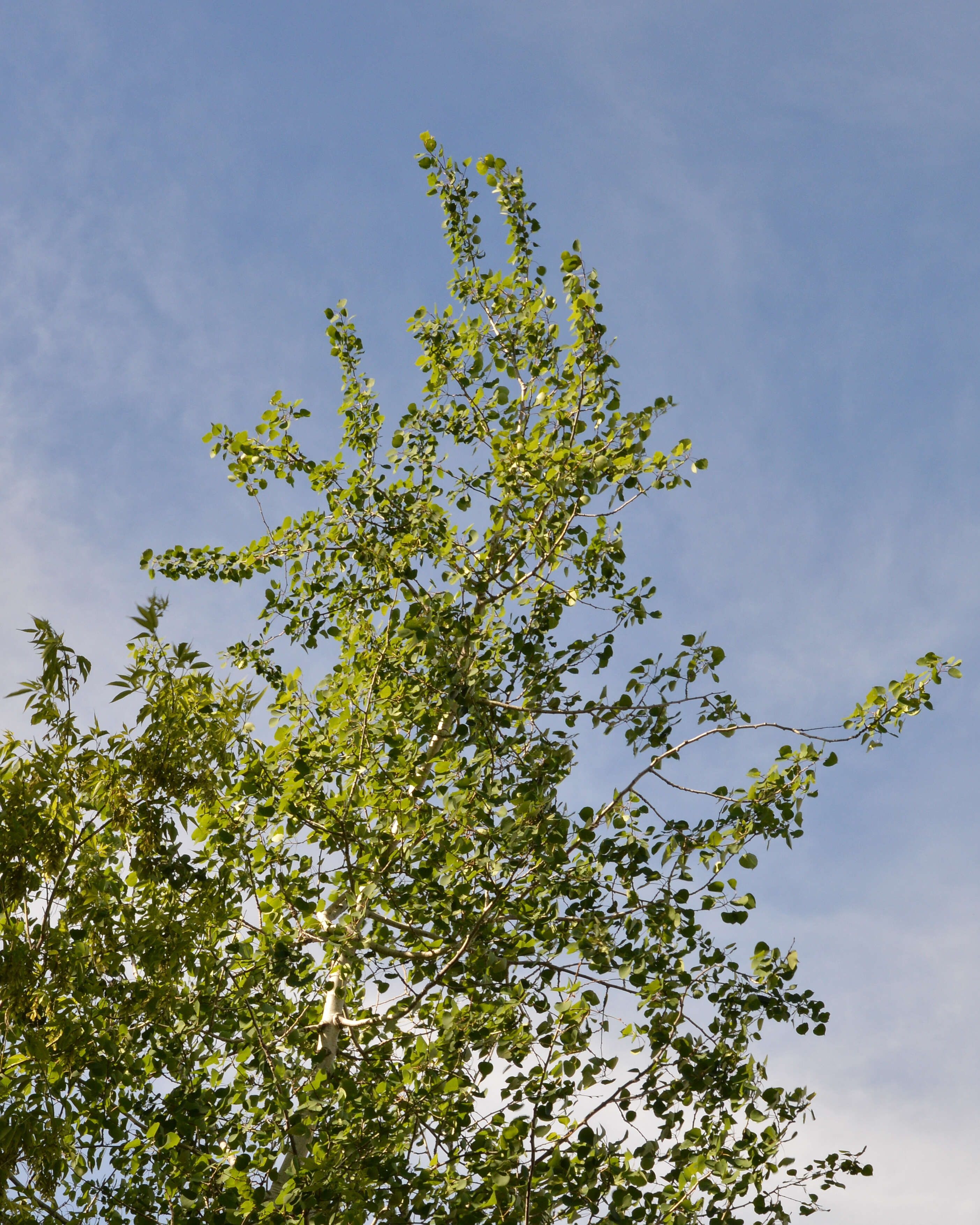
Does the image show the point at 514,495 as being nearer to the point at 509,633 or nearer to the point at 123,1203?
the point at 509,633

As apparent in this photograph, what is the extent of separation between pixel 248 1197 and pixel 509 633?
393 cm

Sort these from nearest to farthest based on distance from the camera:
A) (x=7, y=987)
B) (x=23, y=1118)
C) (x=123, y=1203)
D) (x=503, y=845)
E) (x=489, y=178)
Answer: (x=23, y=1118), (x=7, y=987), (x=123, y=1203), (x=503, y=845), (x=489, y=178)

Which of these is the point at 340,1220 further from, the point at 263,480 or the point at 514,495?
the point at 263,480

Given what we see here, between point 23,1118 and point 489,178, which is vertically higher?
point 489,178

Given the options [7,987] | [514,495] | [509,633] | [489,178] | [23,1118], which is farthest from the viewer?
[489,178]

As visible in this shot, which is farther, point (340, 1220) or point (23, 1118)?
point (340, 1220)

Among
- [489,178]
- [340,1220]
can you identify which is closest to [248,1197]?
[340,1220]

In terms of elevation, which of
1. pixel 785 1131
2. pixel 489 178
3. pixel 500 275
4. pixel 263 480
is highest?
pixel 489 178

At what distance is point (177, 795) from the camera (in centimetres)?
524

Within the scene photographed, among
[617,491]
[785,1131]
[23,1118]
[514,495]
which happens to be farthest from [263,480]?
[785,1131]

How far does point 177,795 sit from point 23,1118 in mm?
1705

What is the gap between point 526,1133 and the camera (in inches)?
198

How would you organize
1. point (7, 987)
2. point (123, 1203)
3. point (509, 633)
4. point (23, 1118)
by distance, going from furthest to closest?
point (509, 633)
point (123, 1203)
point (7, 987)
point (23, 1118)

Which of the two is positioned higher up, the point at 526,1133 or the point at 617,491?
the point at 617,491
